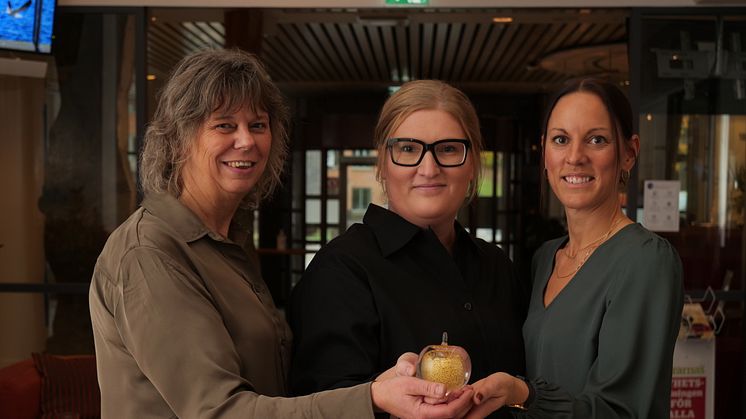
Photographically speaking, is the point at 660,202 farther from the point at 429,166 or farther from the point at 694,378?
the point at 429,166

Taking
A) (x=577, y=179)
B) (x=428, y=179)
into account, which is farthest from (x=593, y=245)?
(x=428, y=179)

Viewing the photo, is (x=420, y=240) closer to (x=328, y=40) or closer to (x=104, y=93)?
(x=104, y=93)

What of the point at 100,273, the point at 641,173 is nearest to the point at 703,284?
the point at 641,173

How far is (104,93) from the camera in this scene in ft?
16.7

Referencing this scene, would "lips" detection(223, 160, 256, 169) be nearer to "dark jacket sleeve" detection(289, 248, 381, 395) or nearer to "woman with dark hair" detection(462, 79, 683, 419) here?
"dark jacket sleeve" detection(289, 248, 381, 395)

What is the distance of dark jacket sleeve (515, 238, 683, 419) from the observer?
1741 millimetres

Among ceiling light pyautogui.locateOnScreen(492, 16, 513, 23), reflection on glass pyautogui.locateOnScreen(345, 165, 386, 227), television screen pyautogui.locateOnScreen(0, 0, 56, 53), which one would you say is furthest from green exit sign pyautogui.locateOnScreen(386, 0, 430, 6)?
reflection on glass pyautogui.locateOnScreen(345, 165, 386, 227)

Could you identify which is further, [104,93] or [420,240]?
[104,93]

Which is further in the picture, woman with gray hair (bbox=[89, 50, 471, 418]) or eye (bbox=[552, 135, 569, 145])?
eye (bbox=[552, 135, 569, 145])

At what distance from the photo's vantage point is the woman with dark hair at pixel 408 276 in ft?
5.95

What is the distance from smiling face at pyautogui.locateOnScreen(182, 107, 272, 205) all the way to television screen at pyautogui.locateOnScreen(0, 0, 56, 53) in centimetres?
338

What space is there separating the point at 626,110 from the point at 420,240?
2.05 ft

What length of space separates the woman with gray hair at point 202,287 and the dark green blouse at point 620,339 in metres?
0.42

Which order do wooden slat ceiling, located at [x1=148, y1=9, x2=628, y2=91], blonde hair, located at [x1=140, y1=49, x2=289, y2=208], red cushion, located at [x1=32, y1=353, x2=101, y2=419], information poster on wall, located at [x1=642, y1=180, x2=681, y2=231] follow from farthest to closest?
wooden slat ceiling, located at [x1=148, y1=9, x2=628, y2=91] → information poster on wall, located at [x1=642, y1=180, x2=681, y2=231] → red cushion, located at [x1=32, y1=353, x2=101, y2=419] → blonde hair, located at [x1=140, y1=49, x2=289, y2=208]
